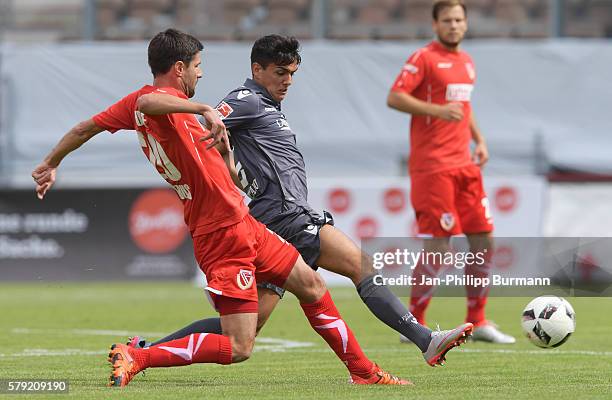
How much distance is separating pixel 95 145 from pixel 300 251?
13418mm

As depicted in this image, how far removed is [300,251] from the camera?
698 centimetres

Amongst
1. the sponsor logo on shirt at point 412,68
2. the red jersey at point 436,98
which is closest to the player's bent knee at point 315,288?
the red jersey at point 436,98

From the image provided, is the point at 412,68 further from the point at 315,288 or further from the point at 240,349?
the point at 240,349

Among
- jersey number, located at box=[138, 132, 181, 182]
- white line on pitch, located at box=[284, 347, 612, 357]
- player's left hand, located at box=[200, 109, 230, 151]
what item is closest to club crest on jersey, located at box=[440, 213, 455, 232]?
white line on pitch, located at box=[284, 347, 612, 357]

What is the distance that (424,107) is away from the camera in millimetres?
9633

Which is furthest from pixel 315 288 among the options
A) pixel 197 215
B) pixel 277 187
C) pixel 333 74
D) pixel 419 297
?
pixel 333 74

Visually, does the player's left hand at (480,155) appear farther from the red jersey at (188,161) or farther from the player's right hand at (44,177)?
the player's right hand at (44,177)

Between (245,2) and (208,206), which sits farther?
(245,2)

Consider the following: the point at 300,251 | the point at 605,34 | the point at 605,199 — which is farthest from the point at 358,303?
the point at 605,34

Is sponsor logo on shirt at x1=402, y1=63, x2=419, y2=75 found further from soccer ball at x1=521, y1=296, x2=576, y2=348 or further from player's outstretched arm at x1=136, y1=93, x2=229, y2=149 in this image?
player's outstretched arm at x1=136, y1=93, x2=229, y2=149

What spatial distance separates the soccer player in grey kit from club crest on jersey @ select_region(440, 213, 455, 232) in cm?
270

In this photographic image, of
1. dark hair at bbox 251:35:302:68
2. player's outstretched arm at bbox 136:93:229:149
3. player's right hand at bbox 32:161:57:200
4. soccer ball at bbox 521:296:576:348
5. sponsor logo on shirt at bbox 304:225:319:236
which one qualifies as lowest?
soccer ball at bbox 521:296:576:348

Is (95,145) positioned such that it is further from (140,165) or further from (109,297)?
(109,297)

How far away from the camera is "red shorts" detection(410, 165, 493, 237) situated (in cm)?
970
